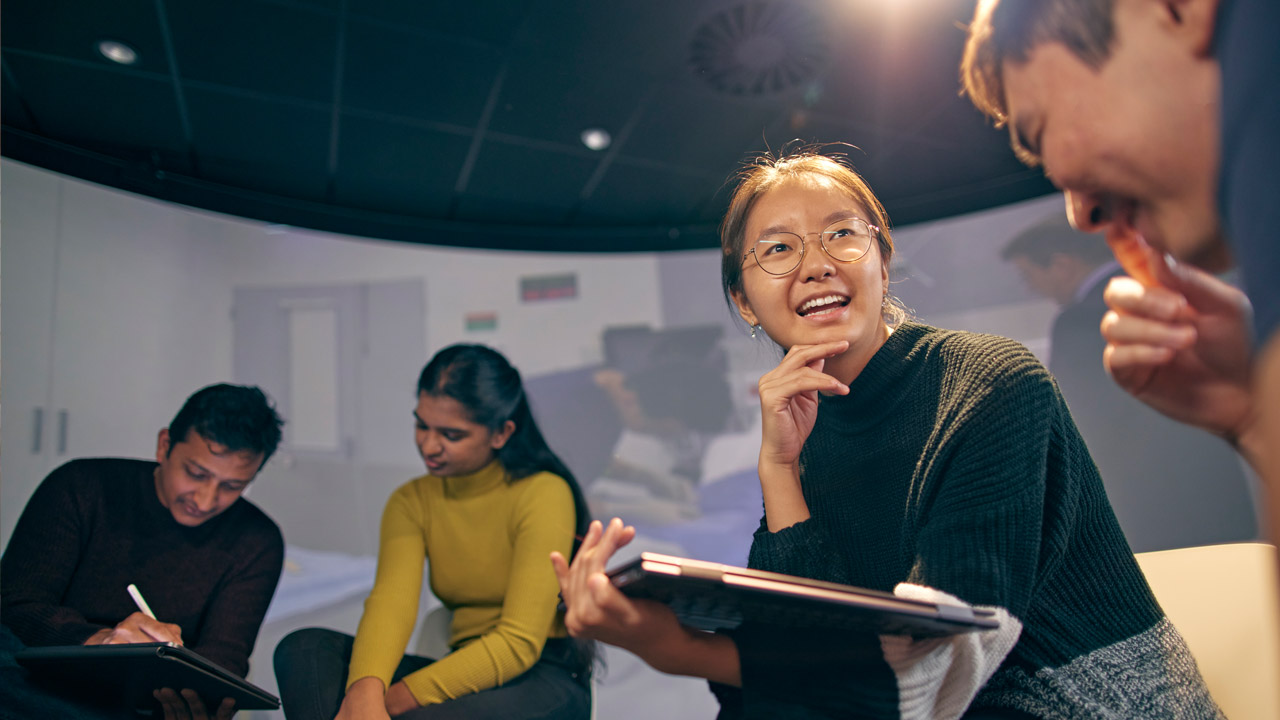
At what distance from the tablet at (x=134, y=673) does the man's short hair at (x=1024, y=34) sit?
1.47m

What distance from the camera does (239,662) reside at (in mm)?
1798

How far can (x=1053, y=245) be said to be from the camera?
310 cm

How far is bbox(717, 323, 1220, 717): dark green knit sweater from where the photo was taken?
796 millimetres

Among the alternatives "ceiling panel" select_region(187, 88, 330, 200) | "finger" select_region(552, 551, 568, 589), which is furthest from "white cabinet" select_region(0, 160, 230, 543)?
"finger" select_region(552, 551, 568, 589)

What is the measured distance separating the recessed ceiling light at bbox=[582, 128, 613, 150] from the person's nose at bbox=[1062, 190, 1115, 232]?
2.24m

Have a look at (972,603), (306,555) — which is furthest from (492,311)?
(972,603)

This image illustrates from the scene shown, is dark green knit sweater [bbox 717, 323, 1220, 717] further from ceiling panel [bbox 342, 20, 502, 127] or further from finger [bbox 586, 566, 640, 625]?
ceiling panel [bbox 342, 20, 502, 127]

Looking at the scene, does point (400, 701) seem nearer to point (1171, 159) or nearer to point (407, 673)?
point (407, 673)

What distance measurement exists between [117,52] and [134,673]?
6.22 ft

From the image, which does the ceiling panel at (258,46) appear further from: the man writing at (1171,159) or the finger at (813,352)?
the man writing at (1171,159)

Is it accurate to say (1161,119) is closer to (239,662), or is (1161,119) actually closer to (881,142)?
(239,662)

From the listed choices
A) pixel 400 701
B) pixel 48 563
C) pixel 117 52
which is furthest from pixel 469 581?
pixel 117 52

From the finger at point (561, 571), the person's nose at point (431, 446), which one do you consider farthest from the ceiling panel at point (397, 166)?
the finger at point (561, 571)

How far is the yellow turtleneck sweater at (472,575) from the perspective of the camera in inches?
65.6
